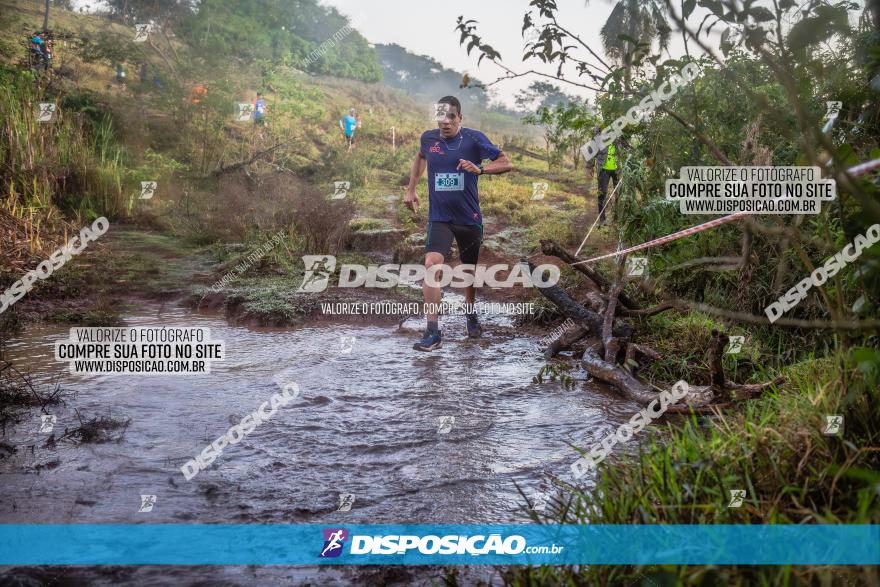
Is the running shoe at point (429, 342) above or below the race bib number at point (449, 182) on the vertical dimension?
below

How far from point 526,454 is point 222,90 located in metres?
20.0

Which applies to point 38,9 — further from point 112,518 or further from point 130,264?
point 112,518

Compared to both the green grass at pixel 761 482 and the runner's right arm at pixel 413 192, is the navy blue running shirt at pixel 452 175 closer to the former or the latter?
the runner's right arm at pixel 413 192

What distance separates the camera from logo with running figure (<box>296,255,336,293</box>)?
372 inches

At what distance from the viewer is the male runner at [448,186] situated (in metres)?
6.84

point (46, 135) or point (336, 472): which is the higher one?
point (46, 135)

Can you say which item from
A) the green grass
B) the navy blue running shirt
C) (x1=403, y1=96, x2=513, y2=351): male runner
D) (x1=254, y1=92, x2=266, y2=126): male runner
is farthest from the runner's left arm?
(x1=254, y1=92, x2=266, y2=126): male runner

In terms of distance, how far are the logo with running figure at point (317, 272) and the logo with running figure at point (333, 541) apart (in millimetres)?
6362

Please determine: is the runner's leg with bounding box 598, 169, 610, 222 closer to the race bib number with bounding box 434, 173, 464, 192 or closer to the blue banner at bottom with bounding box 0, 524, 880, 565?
the race bib number with bounding box 434, 173, 464, 192

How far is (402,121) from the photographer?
105ft

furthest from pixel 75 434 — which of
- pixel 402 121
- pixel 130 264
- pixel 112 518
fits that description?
pixel 402 121

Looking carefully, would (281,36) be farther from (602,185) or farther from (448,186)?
(448,186)

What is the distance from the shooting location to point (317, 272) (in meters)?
9.99

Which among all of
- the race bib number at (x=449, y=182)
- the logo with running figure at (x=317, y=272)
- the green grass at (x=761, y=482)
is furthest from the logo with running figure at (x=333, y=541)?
the logo with running figure at (x=317, y=272)
